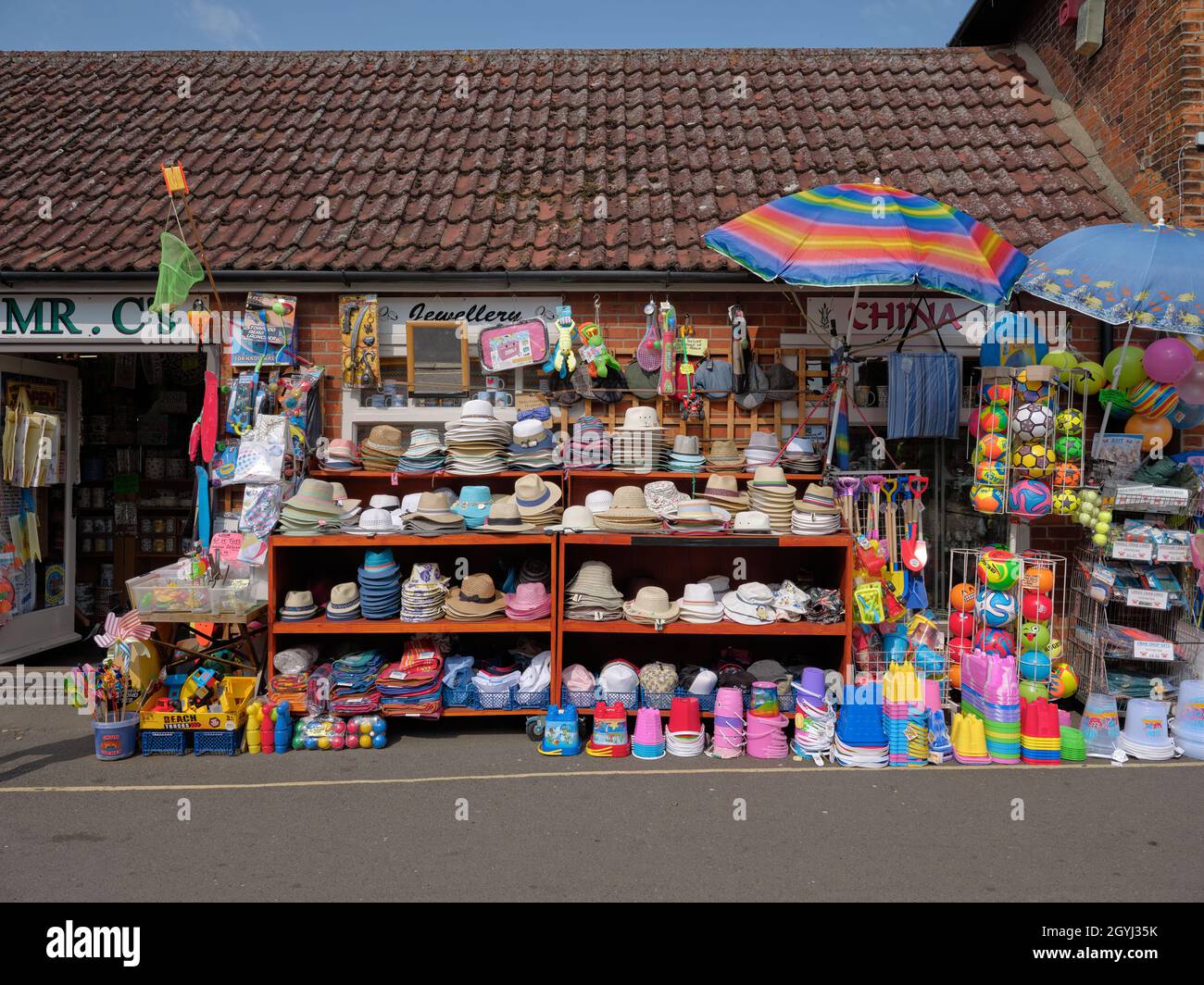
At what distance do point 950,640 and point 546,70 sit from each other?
7683 millimetres

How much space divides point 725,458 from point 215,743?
4150mm

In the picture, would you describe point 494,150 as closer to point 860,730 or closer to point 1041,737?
point 860,730

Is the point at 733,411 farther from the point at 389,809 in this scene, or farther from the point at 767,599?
the point at 389,809

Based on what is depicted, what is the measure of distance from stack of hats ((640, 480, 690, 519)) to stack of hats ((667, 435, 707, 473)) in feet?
0.85

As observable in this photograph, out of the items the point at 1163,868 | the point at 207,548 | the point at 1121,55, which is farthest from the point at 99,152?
the point at 1163,868

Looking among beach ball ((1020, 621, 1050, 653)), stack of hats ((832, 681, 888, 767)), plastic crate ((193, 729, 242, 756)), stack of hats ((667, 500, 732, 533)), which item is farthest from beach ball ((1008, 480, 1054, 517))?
plastic crate ((193, 729, 242, 756))

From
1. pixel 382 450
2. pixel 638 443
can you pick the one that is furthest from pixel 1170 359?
pixel 382 450

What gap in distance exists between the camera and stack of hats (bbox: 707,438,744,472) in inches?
263

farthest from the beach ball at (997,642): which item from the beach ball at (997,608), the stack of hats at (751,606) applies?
the stack of hats at (751,606)

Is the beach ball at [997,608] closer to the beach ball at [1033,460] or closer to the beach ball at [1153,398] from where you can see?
the beach ball at [1033,460]

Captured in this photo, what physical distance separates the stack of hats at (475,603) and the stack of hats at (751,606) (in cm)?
163

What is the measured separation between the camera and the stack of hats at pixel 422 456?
6582mm

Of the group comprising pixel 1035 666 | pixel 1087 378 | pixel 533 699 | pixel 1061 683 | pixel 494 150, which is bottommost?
pixel 533 699

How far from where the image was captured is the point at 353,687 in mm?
6102
